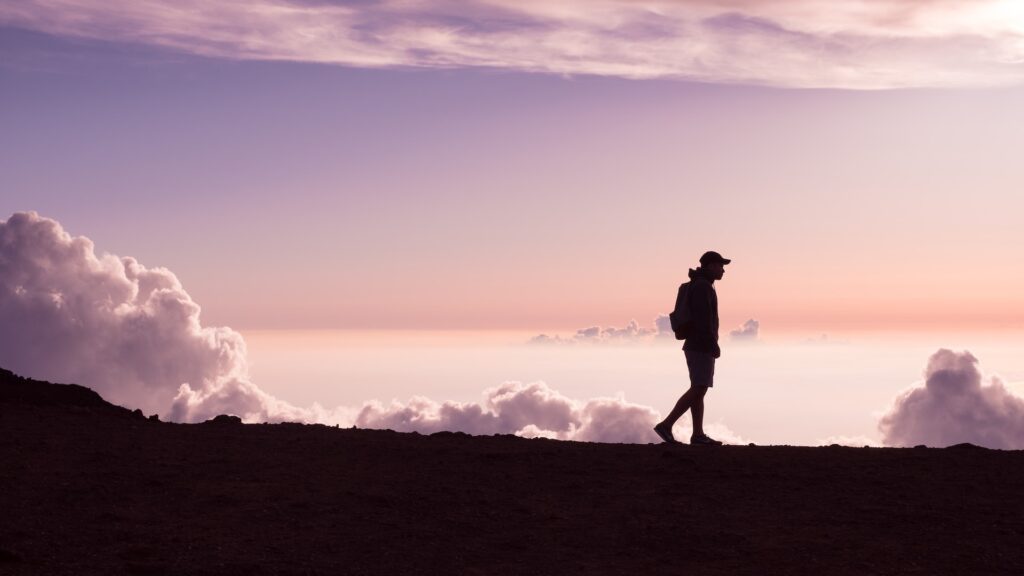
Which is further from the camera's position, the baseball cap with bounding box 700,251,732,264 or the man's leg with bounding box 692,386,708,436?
the baseball cap with bounding box 700,251,732,264

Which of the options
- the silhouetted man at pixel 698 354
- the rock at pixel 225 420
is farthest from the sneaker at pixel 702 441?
the rock at pixel 225 420

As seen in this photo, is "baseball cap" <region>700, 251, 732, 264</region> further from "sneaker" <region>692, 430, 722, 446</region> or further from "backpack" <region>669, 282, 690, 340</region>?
"sneaker" <region>692, 430, 722, 446</region>

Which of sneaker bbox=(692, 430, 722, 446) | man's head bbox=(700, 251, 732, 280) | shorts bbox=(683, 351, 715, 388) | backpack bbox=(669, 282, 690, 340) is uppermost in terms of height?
man's head bbox=(700, 251, 732, 280)

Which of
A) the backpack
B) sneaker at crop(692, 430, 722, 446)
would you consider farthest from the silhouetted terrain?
the backpack

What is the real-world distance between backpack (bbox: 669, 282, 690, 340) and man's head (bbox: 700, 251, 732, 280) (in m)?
0.37

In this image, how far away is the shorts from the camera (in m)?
13.9

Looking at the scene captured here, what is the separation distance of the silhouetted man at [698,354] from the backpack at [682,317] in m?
0.01

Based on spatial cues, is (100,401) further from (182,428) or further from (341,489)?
(341,489)

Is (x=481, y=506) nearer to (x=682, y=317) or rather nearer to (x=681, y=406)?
(x=681, y=406)

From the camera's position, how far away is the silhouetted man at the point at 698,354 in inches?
548

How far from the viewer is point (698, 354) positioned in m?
14.0

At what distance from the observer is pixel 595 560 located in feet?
28.7

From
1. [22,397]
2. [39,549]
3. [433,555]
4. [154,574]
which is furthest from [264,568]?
[22,397]

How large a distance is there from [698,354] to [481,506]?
4.85 m
